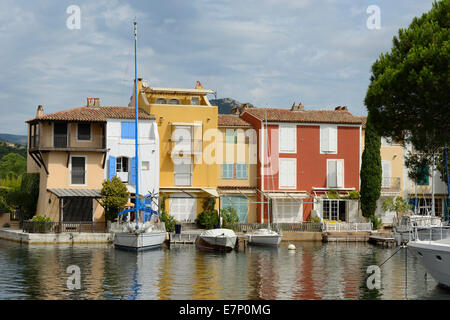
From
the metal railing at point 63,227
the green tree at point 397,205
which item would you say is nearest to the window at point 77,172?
the metal railing at point 63,227

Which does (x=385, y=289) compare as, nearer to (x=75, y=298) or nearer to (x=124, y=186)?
(x=75, y=298)

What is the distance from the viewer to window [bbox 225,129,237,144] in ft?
183

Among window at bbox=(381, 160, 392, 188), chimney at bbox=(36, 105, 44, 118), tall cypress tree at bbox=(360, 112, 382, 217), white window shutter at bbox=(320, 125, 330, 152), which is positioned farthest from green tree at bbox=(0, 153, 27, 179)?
tall cypress tree at bbox=(360, 112, 382, 217)

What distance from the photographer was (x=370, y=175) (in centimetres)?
5394

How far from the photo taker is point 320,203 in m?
55.8

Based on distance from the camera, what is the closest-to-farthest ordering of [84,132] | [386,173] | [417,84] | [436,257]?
[436,257]
[417,84]
[84,132]
[386,173]

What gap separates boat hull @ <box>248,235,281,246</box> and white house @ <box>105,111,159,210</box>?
8665mm

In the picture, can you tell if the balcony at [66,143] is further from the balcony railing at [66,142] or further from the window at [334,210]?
the window at [334,210]

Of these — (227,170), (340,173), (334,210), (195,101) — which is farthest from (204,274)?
(340,173)

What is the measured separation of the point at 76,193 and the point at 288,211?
58.0ft

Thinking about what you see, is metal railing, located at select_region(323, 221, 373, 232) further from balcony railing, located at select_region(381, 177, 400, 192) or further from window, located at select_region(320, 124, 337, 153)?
window, located at select_region(320, 124, 337, 153)

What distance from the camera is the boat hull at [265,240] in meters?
46.2

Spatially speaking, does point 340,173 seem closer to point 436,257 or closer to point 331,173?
point 331,173

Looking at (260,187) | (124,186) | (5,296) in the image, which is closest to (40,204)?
(124,186)
